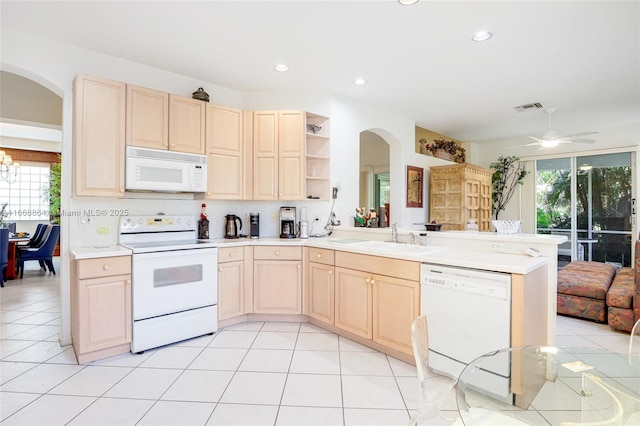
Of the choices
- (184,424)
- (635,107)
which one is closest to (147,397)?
(184,424)

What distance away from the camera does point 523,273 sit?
190 cm

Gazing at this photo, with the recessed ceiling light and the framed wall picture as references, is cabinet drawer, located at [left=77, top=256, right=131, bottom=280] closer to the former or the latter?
the recessed ceiling light

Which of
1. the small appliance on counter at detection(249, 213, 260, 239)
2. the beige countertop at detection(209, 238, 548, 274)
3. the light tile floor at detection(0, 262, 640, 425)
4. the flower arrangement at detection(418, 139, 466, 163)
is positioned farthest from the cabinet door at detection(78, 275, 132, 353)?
the flower arrangement at detection(418, 139, 466, 163)

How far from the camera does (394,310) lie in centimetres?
260

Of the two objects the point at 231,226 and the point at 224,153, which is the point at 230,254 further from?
the point at 224,153

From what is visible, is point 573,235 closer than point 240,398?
No

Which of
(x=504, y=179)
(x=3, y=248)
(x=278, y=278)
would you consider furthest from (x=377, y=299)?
(x=3, y=248)

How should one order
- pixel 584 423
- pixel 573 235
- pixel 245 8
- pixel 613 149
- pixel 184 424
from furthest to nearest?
pixel 573 235 → pixel 613 149 → pixel 245 8 → pixel 184 424 → pixel 584 423

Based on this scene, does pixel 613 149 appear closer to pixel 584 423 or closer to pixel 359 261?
pixel 359 261

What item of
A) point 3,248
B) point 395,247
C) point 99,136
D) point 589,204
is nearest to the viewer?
point 99,136

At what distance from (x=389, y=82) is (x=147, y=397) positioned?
3729mm

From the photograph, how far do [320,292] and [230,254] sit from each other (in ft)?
3.27

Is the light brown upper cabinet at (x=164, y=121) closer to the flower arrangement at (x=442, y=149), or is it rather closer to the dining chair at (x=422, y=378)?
the dining chair at (x=422, y=378)

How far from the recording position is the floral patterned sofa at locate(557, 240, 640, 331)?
3.20 metres
